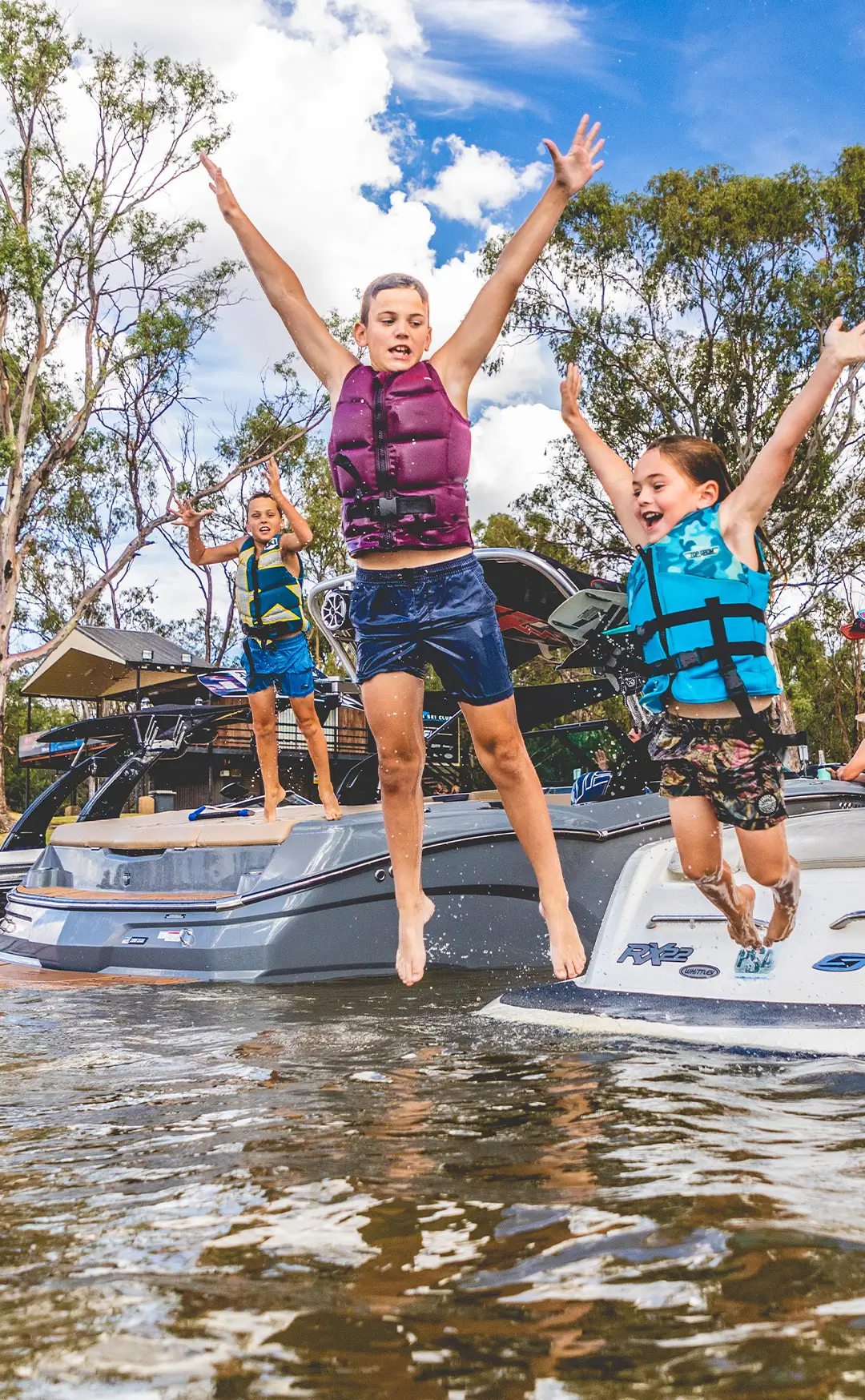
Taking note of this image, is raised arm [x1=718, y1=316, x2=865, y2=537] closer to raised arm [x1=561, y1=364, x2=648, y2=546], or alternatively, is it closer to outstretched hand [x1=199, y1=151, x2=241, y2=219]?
raised arm [x1=561, y1=364, x2=648, y2=546]

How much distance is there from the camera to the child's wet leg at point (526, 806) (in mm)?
3922

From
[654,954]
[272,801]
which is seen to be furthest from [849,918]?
[272,801]

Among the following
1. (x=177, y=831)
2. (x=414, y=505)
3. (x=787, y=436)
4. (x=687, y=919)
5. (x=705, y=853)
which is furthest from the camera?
(x=177, y=831)

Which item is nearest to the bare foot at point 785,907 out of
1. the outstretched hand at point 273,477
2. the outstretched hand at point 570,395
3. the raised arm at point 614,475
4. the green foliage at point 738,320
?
the raised arm at point 614,475

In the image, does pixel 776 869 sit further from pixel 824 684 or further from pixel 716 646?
pixel 824 684

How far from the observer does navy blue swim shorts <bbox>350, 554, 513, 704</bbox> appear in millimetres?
3824

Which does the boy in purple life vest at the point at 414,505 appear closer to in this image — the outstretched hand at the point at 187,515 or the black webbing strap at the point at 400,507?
the black webbing strap at the point at 400,507

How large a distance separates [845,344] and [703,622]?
3.30 ft

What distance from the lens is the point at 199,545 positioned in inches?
287

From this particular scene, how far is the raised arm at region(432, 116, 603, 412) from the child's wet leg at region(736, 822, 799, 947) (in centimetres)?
174

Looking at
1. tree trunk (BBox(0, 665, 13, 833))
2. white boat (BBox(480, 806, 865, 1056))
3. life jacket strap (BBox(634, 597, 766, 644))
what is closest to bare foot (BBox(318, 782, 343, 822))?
white boat (BBox(480, 806, 865, 1056))

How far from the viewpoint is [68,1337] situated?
5.89 feet

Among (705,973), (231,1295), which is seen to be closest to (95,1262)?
(231,1295)

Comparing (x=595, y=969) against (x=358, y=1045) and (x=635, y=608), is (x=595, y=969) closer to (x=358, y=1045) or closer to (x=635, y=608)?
(x=358, y=1045)
